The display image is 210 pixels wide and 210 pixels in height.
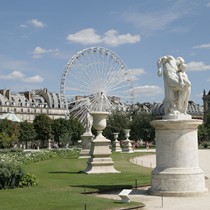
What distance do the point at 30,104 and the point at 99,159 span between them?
4874 inches

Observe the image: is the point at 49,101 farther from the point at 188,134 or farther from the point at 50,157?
the point at 188,134

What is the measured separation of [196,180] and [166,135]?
6.11 feet

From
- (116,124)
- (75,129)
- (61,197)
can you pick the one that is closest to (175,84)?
(61,197)

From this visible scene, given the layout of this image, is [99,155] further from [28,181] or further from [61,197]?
[61,197]

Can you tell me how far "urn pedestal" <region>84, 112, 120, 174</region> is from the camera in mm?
26031

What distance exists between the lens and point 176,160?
53.9ft

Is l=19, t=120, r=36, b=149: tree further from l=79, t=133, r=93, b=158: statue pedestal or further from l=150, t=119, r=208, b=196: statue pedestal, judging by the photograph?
l=150, t=119, r=208, b=196: statue pedestal

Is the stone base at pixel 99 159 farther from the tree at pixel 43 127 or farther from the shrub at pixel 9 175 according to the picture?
the tree at pixel 43 127

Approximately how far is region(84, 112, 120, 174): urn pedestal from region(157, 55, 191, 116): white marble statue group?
9.46 m

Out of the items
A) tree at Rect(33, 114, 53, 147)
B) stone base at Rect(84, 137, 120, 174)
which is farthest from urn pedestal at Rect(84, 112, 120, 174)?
tree at Rect(33, 114, 53, 147)

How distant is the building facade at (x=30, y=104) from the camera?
5576 inches

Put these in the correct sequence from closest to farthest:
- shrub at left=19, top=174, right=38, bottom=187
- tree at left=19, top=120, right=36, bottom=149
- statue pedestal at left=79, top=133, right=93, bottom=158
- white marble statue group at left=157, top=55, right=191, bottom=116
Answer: white marble statue group at left=157, top=55, right=191, bottom=116
shrub at left=19, top=174, right=38, bottom=187
statue pedestal at left=79, top=133, right=93, bottom=158
tree at left=19, top=120, right=36, bottom=149

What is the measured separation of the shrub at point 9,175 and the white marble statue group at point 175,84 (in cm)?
640

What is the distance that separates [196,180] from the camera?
53.5 ft
